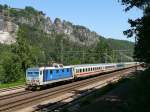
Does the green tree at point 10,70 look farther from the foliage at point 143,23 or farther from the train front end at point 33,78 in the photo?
the foliage at point 143,23

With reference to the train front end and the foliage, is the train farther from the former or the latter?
the foliage

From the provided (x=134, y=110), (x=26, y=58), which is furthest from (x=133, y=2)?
(x=26, y=58)

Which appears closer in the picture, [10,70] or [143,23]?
[143,23]

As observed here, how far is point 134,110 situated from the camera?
17047 mm

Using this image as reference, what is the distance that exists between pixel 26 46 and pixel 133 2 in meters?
43.4

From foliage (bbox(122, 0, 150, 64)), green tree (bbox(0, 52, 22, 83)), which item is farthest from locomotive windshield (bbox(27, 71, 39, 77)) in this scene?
foliage (bbox(122, 0, 150, 64))

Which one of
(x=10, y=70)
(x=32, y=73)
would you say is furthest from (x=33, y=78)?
(x=10, y=70)

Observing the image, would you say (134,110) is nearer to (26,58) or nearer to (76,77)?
(76,77)

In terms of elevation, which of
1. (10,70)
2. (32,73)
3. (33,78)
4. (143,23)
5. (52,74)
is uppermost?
(143,23)

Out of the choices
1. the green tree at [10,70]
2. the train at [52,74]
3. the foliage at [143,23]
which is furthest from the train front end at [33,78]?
the foliage at [143,23]

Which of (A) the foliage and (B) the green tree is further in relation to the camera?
(B) the green tree

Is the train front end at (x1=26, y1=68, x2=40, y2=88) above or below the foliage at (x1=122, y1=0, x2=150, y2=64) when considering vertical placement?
below

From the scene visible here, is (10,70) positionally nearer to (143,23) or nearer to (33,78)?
(33,78)

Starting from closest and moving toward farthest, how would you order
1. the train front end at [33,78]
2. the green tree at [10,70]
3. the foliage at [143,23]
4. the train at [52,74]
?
the foliage at [143,23] < the train front end at [33,78] < the train at [52,74] < the green tree at [10,70]
